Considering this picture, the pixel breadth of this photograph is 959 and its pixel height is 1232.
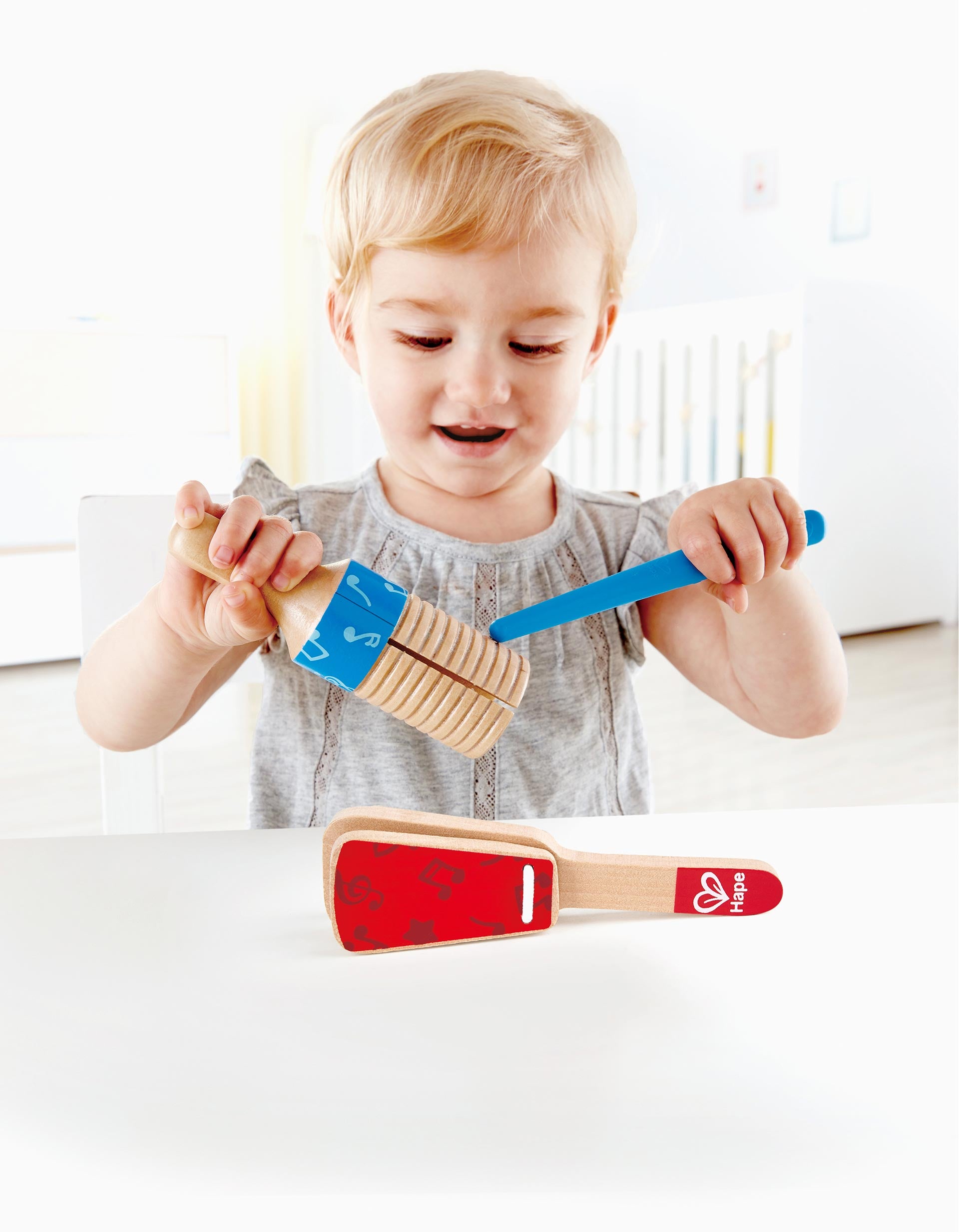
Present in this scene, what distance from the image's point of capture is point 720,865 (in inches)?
17.1

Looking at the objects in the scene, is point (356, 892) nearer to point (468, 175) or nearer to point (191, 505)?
point (191, 505)

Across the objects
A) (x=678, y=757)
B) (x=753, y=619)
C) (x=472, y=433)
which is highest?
(x=472, y=433)

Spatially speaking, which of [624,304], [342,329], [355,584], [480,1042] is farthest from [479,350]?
[624,304]

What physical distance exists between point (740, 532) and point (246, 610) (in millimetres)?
233

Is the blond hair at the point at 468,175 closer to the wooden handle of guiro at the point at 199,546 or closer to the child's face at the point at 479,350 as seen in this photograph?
the child's face at the point at 479,350

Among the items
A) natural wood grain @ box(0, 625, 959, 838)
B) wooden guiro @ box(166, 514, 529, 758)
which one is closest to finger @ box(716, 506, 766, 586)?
wooden guiro @ box(166, 514, 529, 758)

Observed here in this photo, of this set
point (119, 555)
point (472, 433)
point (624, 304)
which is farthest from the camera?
point (624, 304)

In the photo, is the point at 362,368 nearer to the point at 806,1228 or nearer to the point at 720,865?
the point at 720,865

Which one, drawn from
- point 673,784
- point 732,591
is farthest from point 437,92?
point 673,784

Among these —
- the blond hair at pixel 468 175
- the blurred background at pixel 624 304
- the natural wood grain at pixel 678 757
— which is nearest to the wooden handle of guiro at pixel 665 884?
the blond hair at pixel 468 175

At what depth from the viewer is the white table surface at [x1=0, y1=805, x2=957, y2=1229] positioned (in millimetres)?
290

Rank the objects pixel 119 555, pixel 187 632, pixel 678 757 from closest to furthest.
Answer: pixel 187 632 < pixel 119 555 < pixel 678 757

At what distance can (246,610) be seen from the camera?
0.47 m

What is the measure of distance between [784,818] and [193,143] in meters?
3.52
